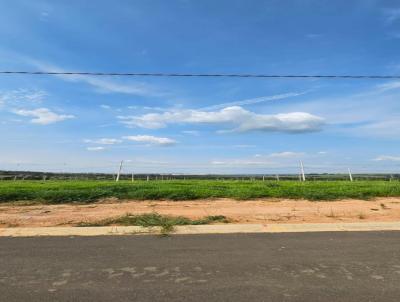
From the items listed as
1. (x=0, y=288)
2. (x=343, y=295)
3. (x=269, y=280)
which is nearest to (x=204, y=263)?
(x=269, y=280)

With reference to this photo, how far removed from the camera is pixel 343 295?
573 cm

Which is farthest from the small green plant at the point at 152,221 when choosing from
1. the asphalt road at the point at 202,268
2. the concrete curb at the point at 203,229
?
the asphalt road at the point at 202,268

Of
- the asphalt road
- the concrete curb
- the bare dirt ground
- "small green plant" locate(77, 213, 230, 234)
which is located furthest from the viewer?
the bare dirt ground

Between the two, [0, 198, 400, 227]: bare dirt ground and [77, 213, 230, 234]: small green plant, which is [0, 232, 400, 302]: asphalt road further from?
[0, 198, 400, 227]: bare dirt ground

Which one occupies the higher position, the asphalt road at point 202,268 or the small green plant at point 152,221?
the small green plant at point 152,221

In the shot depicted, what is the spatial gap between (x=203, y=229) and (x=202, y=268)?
12.8 feet

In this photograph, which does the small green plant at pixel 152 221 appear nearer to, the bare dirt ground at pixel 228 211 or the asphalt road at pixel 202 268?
the bare dirt ground at pixel 228 211

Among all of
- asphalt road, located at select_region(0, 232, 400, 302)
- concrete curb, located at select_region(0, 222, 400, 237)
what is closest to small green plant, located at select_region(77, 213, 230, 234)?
concrete curb, located at select_region(0, 222, 400, 237)

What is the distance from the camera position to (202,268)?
705 cm

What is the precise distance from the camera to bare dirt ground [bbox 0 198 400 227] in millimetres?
12883

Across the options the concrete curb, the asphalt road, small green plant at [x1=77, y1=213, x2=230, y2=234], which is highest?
small green plant at [x1=77, y1=213, x2=230, y2=234]

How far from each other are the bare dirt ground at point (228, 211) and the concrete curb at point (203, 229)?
106 centimetres

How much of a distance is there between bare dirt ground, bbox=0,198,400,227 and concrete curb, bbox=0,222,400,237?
1.06 meters

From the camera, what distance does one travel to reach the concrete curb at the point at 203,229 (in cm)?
1048
